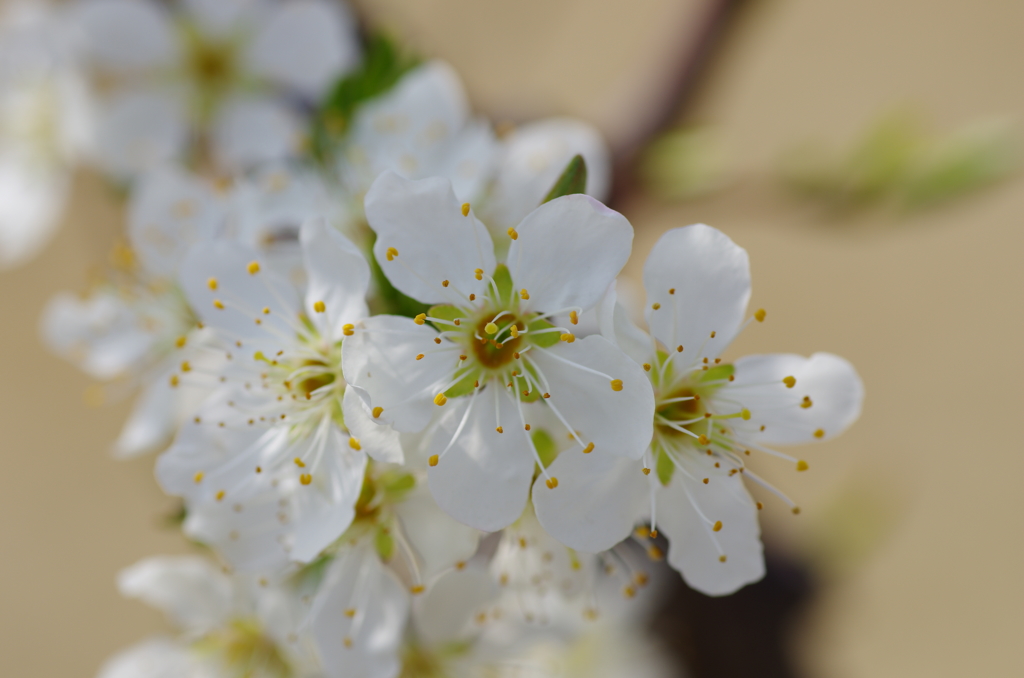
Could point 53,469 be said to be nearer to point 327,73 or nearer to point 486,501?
point 327,73

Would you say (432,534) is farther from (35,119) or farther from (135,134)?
(35,119)

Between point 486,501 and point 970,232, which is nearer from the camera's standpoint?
point 486,501

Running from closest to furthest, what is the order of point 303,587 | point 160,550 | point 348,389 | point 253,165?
point 348,389 < point 303,587 < point 253,165 < point 160,550

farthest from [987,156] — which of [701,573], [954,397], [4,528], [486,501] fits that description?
[4,528]

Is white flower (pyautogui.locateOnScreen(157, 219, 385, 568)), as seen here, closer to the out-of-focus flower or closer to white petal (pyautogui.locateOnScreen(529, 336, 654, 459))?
white petal (pyautogui.locateOnScreen(529, 336, 654, 459))

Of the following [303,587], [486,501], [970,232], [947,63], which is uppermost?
[486,501]

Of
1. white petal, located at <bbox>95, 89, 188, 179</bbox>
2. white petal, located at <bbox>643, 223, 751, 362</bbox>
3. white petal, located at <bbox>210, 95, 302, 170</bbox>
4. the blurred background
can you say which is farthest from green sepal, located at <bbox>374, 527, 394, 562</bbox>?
the blurred background

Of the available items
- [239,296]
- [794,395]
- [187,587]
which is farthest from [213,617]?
[794,395]
